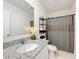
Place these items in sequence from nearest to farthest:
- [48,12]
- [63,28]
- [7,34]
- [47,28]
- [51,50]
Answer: [7,34]
[51,50]
[63,28]
[47,28]
[48,12]

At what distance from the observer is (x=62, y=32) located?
132 inches

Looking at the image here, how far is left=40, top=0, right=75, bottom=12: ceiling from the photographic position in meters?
3.25

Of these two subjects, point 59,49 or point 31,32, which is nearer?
point 31,32

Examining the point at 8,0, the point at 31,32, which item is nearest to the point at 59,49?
the point at 31,32

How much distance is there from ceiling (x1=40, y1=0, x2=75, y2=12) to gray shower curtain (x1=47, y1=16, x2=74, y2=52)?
0.61 m

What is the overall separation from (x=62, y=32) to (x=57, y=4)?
138cm

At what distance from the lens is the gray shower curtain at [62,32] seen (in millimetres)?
3133

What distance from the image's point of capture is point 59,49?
3.41m

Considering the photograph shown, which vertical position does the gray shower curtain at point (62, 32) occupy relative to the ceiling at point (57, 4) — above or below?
below

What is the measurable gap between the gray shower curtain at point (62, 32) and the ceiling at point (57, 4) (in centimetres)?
61

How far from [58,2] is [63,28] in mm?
1240

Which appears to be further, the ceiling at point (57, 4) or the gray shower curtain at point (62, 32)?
the ceiling at point (57, 4)

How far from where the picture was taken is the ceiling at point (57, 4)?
325 cm

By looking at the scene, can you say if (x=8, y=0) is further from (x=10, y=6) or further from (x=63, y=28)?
(x=63, y=28)
